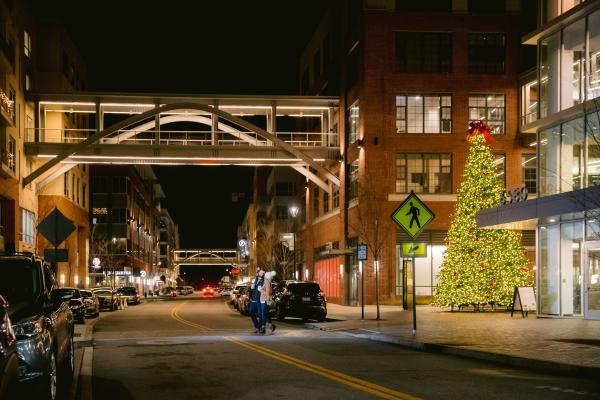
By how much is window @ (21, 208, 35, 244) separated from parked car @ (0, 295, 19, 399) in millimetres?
45004

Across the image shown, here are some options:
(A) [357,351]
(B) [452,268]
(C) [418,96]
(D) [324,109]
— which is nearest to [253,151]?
(D) [324,109]

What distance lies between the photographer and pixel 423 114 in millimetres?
45750

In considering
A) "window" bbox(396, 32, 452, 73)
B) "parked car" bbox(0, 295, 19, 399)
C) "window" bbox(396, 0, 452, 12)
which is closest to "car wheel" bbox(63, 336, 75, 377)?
"parked car" bbox(0, 295, 19, 399)

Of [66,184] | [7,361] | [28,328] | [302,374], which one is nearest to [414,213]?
[302,374]

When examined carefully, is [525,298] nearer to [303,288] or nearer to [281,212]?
[303,288]

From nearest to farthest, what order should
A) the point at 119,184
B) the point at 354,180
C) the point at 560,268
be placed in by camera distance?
1. the point at 560,268
2. the point at 354,180
3. the point at 119,184

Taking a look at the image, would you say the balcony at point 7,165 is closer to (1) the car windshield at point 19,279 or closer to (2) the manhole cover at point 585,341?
(2) the manhole cover at point 585,341

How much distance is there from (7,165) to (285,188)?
193 feet

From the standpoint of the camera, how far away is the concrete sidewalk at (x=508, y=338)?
14383mm

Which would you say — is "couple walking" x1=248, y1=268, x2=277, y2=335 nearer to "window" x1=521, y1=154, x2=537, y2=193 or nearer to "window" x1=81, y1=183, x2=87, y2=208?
"window" x1=521, y1=154, x2=537, y2=193

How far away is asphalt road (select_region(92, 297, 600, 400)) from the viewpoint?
1086 centimetres

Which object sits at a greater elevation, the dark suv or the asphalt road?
the dark suv

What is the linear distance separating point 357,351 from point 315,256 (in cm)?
4414

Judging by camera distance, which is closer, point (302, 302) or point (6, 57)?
point (302, 302)
